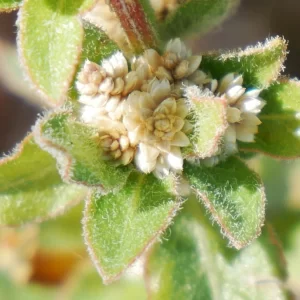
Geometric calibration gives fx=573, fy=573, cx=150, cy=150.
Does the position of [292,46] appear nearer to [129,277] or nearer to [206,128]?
[129,277]

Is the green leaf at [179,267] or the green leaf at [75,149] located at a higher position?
the green leaf at [75,149]

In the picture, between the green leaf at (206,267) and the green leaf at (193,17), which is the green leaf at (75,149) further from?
the green leaf at (206,267)

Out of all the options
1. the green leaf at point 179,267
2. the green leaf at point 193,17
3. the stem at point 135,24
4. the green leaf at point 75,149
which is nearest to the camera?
the green leaf at point 75,149

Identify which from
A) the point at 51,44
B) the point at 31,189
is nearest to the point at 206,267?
the point at 31,189

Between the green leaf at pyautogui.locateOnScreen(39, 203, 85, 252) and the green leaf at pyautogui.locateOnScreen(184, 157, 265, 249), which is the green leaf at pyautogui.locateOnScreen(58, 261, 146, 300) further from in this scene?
the green leaf at pyautogui.locateOnScreen(184, 157, 265, 249)

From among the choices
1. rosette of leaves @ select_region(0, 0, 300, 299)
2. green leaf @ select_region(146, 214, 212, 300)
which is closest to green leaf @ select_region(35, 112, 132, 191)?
rosette of leaves @ select_region(0, 0, 300, 299)

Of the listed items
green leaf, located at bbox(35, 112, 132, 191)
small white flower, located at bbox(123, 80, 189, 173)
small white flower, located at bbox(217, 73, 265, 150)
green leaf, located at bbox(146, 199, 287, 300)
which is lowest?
green leaf, located at bbox(146, 199, 287, 300)

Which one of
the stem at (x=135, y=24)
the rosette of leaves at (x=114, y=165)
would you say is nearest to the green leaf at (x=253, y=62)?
the rosette of leaves at (x=114, y=165)
